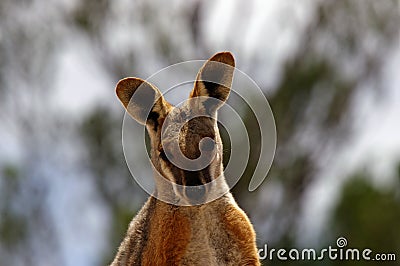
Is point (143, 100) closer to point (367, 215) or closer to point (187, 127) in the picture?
point (187, 127)

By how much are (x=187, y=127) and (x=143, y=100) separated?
20.7 inches

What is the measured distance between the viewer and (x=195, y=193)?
719 cm

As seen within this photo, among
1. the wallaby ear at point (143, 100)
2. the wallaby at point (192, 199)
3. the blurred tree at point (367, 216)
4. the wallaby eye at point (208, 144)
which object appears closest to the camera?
the wallaby eye at point (208, 144)

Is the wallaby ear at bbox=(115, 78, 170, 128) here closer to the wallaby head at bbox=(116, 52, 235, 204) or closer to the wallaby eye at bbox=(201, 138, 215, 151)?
the wallaby head at bbox=(116, 52, 235, 204)

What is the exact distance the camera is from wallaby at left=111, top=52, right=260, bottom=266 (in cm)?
729

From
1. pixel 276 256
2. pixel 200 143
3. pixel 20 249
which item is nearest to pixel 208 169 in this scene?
pixel 200 143

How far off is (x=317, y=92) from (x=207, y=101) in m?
19.0

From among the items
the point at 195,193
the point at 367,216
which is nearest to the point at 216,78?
the point at 195,193

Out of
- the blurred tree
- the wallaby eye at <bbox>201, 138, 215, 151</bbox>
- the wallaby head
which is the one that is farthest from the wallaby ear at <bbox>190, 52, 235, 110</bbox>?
the blurred tree

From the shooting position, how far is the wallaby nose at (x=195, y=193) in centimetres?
715

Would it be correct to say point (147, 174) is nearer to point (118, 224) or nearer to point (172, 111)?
point (172, 111)

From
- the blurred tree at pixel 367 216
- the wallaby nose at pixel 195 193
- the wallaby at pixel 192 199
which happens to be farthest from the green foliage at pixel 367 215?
the wallaby nose at pixel 195 193

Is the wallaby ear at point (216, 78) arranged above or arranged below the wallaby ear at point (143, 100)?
above

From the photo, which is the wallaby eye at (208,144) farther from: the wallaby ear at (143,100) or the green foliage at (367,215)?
the green foliage at (367,215)
